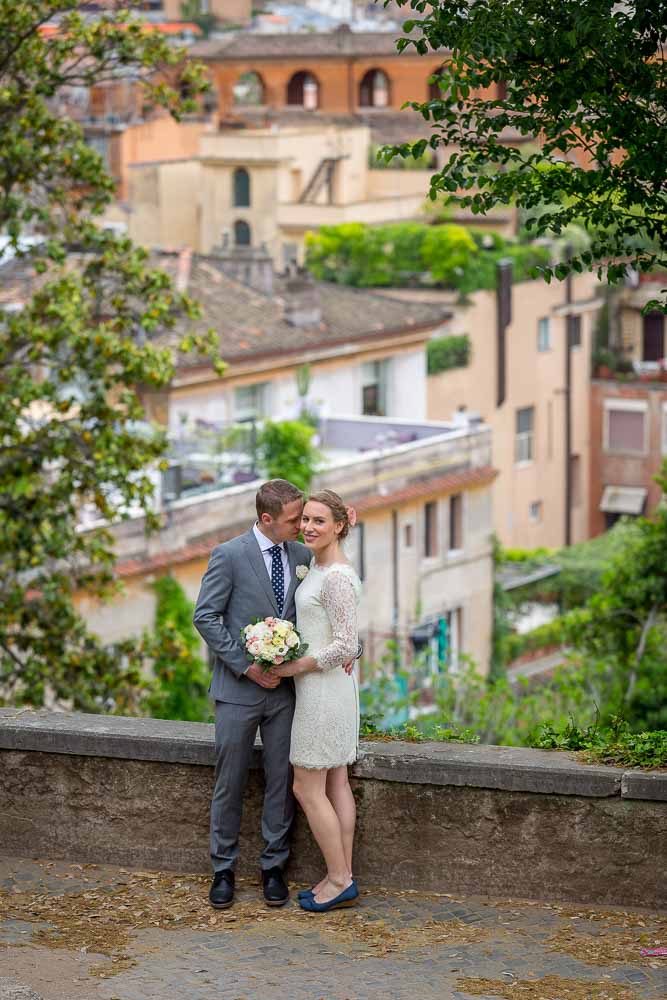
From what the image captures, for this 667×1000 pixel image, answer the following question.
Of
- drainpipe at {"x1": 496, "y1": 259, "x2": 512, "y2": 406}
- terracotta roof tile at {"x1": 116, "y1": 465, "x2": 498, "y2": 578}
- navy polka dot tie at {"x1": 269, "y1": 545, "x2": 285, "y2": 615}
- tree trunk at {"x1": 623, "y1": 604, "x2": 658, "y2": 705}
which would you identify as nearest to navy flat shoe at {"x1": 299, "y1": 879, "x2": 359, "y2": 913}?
navy polka dot tie at {"x1": 269, "y1": 545, "x2": 285, "y2": 615}

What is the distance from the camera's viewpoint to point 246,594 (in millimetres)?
8367

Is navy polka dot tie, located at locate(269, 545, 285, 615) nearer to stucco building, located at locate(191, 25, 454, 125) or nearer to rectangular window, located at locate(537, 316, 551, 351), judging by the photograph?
rectangular window, located at locate(537, 316, 551, 351)

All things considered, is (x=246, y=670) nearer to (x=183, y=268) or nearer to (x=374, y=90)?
(x=183, y=268)

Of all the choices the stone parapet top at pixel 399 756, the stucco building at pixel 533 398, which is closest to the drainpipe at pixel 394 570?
the stucco building at pixel 533 398

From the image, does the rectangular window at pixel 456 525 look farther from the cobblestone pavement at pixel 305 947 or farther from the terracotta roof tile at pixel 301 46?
the terracotta roof tile at pixel 301 46

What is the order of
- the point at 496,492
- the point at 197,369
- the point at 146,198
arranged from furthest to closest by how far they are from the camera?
1. the point at 146,198
2. the point at 496,492
3. the point at 197,369

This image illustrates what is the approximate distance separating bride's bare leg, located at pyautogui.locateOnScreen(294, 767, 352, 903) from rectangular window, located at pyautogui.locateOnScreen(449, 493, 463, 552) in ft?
112

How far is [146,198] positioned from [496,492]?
15.0 meters

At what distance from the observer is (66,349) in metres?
17.7

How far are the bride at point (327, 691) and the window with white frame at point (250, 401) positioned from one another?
122 ft

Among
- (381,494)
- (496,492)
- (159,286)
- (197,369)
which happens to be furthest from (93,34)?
(496,492)

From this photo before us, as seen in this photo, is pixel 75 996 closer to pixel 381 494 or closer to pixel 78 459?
pixel 78 459

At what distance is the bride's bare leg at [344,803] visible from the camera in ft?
27.7

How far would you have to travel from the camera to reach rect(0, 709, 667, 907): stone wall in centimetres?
841
